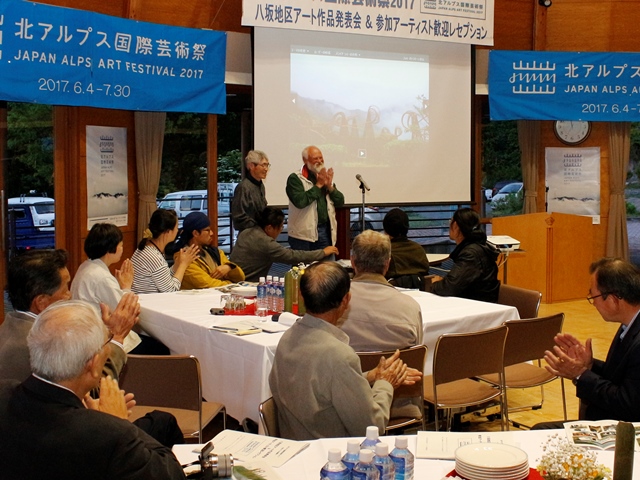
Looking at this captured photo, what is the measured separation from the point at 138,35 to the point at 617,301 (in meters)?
5.24

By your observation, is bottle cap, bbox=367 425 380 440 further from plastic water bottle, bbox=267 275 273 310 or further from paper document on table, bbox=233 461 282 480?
plastic water bottle, bbox=267 275 273 310

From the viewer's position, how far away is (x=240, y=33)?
26.8 ft

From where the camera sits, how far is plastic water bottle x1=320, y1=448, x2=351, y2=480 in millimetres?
2076

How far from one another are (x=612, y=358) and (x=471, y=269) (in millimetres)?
2356

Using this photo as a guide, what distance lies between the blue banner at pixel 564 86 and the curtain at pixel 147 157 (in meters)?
3.88

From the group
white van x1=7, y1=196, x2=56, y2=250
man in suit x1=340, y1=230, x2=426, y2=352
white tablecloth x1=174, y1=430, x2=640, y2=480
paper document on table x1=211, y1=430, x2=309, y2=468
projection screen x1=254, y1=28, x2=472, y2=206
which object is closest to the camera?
white tablecloth x1=174, y1=430, x2=640, y2=480

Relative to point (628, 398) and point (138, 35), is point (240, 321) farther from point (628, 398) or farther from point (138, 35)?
point (138, 35)

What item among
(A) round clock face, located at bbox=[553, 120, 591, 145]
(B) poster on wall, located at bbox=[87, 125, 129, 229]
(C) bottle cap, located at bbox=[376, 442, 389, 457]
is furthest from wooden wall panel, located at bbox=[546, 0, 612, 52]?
(C) bottle cap, located at bbox=[376, 442, 389, 457]

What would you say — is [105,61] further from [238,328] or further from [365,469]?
[365,469]

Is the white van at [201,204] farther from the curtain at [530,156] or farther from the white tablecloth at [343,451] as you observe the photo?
the white tablecloth at [343,451]

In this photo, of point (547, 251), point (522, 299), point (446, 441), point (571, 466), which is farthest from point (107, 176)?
point (571, 466)

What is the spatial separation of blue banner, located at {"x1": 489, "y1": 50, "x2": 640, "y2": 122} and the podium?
1.22 metres

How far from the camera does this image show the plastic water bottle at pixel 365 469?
6.64 ft

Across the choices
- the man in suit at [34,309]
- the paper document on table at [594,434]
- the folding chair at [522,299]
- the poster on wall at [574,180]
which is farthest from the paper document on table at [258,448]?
the poster on wall at [574,180]
